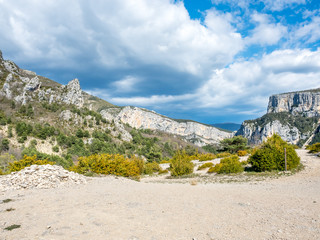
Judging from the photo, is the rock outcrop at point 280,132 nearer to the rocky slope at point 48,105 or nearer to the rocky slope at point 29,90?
the rocky slope at point 48,105

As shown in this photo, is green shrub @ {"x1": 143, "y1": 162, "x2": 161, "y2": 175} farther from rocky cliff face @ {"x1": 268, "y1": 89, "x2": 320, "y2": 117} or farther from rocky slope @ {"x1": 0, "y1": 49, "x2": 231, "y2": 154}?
rocky cliff face @ {"x1": 268, "y1": 89, "x2": 320, "y2": 117}

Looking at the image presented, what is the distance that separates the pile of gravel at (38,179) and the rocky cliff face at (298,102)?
15904 centimetres

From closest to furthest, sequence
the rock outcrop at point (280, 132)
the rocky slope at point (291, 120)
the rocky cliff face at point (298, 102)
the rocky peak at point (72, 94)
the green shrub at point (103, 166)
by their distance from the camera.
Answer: the green shrub at point (103, 166), the rocky peak at point (72, 94), the rock outcrop at point (280, 132), the rocky slope at point (291, 120), the rocky cliff face at point (298, 102)

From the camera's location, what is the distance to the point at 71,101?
6306 cm

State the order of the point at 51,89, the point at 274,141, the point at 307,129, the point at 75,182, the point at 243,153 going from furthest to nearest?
the point at 307,129 < the point at 51,89 < the point at 243,153 < the point at 274,141 < the point at 75,182

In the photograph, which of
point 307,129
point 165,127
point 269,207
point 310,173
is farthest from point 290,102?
point 269,207

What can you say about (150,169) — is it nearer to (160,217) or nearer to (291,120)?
(160,217)

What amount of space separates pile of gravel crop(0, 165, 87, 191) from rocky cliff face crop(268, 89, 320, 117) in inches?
6261

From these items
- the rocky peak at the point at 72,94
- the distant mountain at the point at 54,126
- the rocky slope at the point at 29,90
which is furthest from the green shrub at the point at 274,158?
the rocky peak at the point at 72,94

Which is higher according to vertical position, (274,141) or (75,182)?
(274,141)

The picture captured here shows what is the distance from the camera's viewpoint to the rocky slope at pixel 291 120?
114812 mm

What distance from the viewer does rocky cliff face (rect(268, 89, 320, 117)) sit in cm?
13214

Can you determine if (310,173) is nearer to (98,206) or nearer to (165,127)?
(98,206)

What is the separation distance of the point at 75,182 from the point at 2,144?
31863mm
